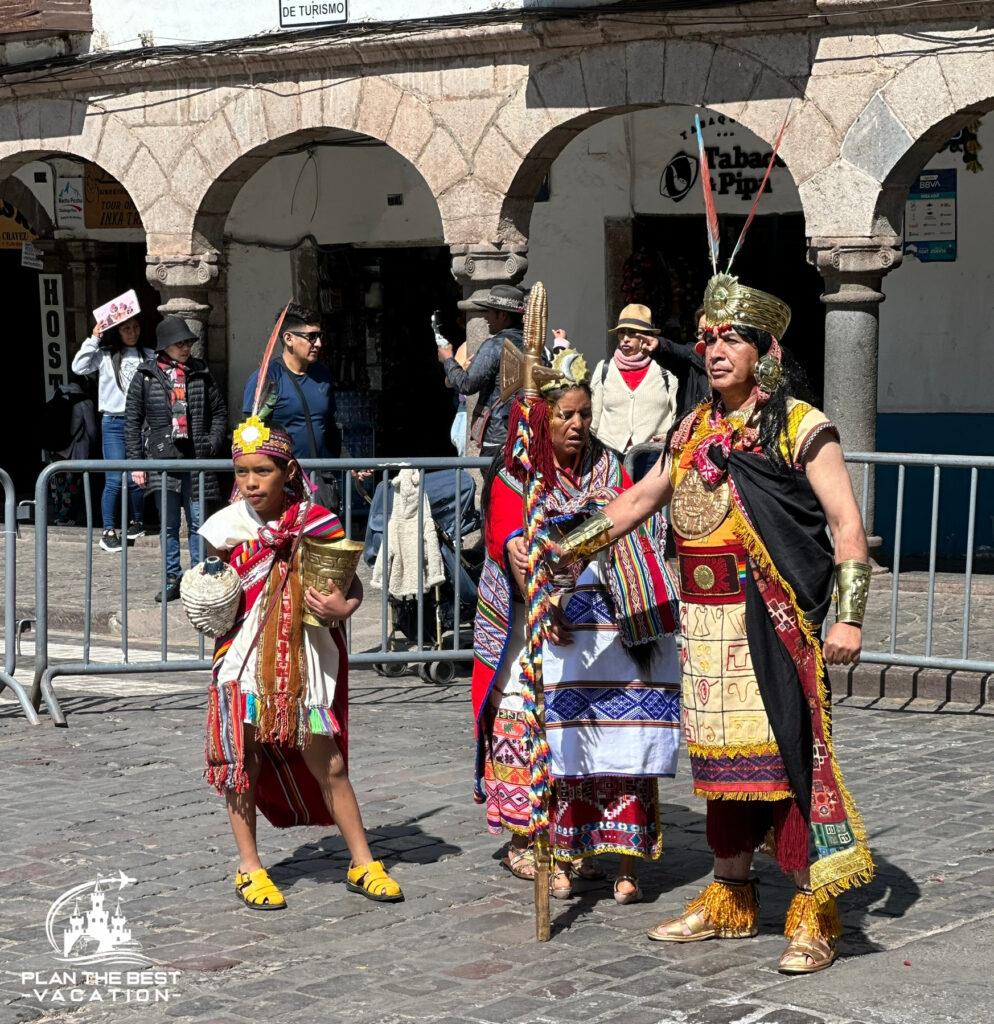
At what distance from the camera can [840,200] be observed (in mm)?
12219

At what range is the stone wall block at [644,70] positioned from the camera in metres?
12.8

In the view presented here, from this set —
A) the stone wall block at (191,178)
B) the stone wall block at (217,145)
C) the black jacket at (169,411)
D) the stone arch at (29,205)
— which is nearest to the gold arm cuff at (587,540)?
the black jacket at (169,411)

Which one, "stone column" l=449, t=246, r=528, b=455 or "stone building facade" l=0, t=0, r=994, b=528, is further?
"stone column" l=449, t=246, r=528, b=455

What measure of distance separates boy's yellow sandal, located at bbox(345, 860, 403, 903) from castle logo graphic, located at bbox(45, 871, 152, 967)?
2.40ft

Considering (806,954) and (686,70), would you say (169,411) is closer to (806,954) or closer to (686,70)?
(686,70)

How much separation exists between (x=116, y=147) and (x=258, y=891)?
10926mm

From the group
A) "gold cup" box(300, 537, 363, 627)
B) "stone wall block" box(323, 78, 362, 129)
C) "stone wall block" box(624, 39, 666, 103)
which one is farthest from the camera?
"stone wall block" box(323, 78, 362, 129)

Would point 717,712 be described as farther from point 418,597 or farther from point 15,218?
point 15,218

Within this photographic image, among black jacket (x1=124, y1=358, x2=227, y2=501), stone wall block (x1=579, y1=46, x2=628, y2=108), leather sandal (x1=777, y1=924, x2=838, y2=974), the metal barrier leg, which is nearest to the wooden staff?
leather sandal (x1=777, y1=924, x2=838, y2=974)

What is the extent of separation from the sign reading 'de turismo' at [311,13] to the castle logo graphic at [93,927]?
946 centimetres

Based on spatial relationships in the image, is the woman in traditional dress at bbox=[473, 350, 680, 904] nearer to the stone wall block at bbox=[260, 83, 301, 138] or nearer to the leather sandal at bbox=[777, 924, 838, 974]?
the leather sandal at bbox=[777, 924, 838, 974]

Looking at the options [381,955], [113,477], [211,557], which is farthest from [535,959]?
[113,477]

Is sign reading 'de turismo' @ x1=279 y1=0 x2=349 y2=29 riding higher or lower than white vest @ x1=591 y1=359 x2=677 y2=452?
higher

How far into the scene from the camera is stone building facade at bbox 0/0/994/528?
12008 millimetres
